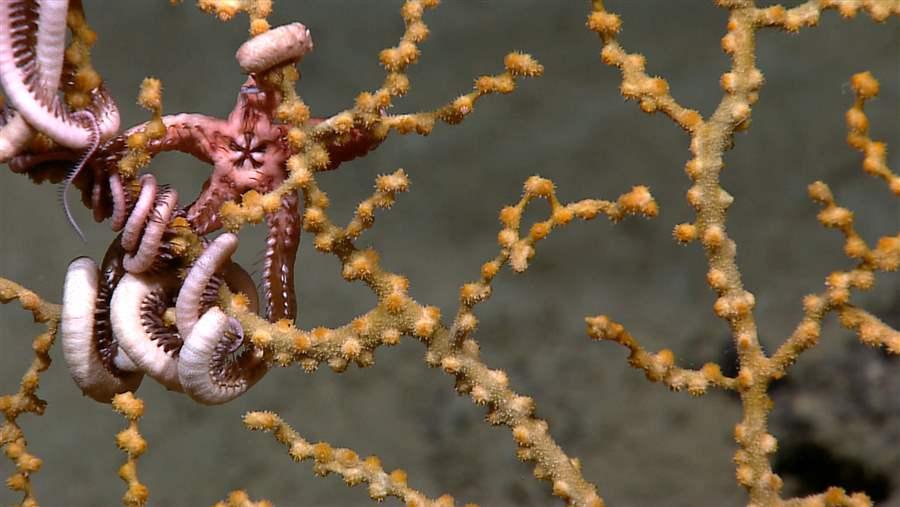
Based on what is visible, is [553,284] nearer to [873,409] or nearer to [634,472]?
[634,472]

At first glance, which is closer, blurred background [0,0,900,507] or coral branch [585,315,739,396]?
coral branch [585,315,739,396]

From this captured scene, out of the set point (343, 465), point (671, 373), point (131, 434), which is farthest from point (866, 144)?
point (131, 434)

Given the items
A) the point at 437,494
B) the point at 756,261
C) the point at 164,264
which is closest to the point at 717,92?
the point at 756,261

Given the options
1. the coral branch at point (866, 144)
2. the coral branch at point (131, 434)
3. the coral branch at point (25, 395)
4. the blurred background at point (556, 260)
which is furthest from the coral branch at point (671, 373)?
the coral branch at point (25, 395)

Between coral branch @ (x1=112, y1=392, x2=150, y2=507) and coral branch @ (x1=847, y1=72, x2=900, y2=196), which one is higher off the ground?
coral branch @ (x1=847, y1=72, x2=900, y2=196)

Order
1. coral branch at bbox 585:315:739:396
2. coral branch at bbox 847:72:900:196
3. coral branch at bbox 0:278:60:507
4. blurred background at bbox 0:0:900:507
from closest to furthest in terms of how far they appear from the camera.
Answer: coral branch at bbox 847:72:900:196 < coral branch at bbox 585:315:739:396 < coral branch at bbox 0:278:60:507 < blurred background at bbox 0:0:900:507

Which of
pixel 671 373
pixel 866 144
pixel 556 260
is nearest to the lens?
pixel 866 144

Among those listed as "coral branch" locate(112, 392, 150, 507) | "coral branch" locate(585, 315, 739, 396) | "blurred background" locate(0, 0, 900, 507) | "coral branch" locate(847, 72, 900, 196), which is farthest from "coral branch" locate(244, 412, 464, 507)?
"blurred background" locate(0, 0, 900, 507)

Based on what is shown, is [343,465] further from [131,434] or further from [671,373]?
[671,373]

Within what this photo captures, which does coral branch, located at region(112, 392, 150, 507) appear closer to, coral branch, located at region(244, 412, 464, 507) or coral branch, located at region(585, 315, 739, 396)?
coral branch, located at region(244, 412, 464, 507)
